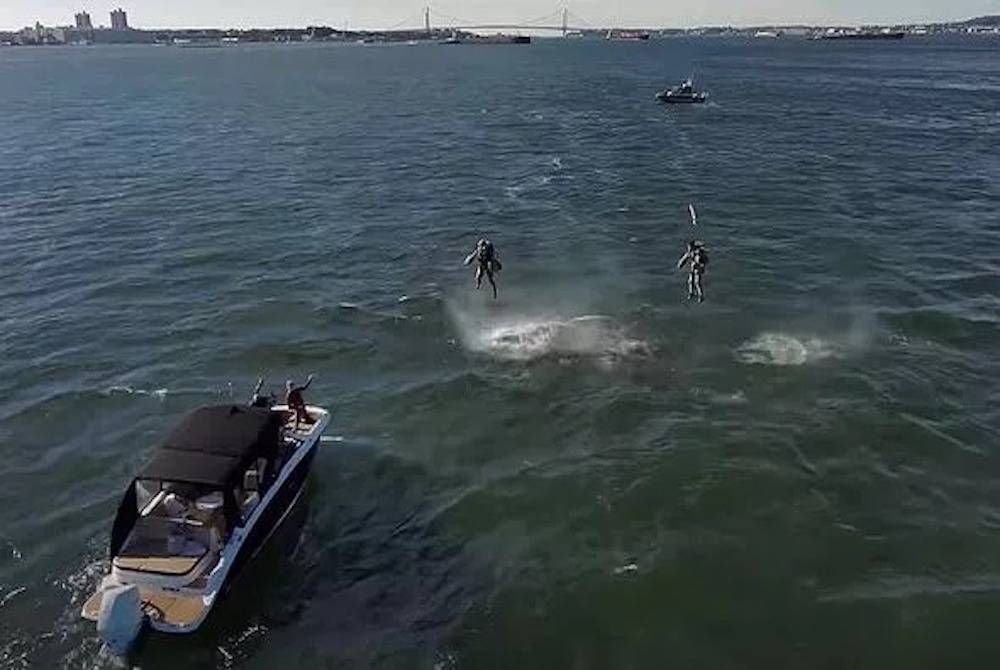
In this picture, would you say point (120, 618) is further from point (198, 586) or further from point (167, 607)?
point (198, 586)

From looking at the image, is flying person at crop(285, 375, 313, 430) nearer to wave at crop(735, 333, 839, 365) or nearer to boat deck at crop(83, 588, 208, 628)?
boat deck at crop(83, 588, 208, 628)

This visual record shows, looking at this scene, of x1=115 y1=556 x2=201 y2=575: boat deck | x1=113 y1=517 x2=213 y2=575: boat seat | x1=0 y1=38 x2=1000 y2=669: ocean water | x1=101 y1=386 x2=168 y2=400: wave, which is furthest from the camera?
x1=101 y1=386 x2=168 y2=400: wave

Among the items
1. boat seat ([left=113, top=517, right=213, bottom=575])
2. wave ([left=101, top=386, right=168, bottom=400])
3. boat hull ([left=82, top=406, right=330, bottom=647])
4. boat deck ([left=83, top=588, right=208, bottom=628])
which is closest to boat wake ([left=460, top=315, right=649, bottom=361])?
wave ([left=101, top=386, right=168, bottom=400])

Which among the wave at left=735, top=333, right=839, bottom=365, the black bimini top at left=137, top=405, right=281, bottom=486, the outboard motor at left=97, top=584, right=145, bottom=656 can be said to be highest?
the black bimini top at left=137, top=405, right=281, bottom=486

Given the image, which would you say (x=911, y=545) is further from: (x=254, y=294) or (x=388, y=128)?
(x=388, y=128)

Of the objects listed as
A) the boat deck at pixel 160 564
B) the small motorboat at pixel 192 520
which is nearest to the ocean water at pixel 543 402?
the small motorboat at pixel 192 520

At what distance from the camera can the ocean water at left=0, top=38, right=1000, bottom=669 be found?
26031 mm

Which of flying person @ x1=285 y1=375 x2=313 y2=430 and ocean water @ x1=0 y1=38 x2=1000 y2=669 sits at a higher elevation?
flying person @ x1=285 y1=375 x2=313 y2=430

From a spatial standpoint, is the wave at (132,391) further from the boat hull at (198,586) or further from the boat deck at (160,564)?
the boat deck at (160,564)

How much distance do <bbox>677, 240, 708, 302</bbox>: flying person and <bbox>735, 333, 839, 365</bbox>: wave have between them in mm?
4810

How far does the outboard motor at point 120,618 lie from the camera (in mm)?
23531

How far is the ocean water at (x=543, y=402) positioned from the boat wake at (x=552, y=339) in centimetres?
23

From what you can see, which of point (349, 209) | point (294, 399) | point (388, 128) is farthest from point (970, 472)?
→ point (388, 128)

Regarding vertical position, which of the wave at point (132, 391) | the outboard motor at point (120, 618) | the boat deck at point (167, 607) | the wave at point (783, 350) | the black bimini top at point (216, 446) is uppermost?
the black bimini top at point (216, 446)
